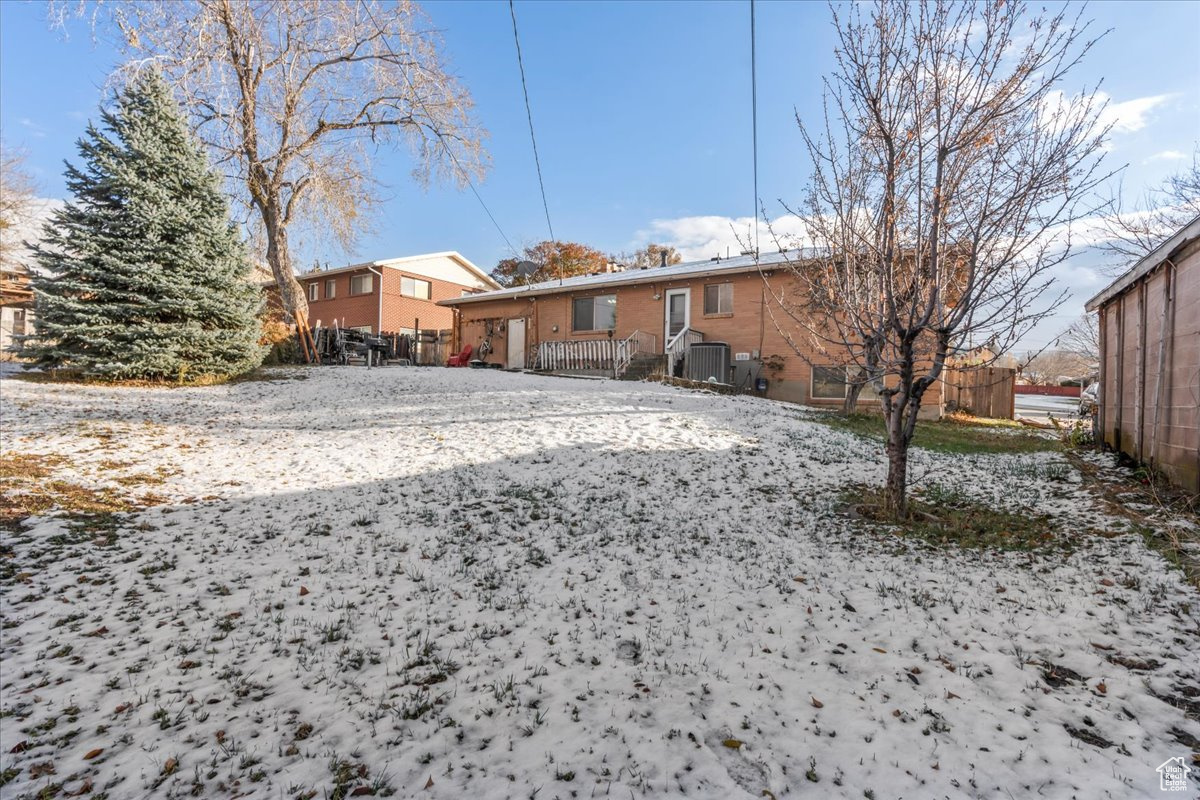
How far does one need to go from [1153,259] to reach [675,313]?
1240cm

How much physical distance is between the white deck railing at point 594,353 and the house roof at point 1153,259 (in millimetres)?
10485

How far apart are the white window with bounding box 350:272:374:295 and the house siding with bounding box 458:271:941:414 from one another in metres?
6.99

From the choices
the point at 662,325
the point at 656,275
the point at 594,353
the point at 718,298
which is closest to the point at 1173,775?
the point at 594,353

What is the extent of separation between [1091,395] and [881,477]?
13.9 metres

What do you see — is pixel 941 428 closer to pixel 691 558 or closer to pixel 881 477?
pixel 881 477

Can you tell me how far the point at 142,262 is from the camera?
36.1ft

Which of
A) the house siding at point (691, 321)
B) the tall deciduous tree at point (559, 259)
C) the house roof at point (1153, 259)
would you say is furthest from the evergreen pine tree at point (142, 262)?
the tall deciduous tree at point (559, 259)

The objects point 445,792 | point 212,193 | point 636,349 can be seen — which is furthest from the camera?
point 636,349

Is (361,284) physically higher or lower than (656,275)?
higher

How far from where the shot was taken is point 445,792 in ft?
6.97

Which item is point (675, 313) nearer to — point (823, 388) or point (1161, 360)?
point (823, 388)

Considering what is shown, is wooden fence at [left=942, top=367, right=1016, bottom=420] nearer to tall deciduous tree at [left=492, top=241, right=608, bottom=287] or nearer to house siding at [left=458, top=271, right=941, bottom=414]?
house siding at [left=458, top=271, right=941, bottom=414]

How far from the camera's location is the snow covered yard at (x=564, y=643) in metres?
2.26

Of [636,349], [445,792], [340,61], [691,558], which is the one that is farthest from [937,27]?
[340,61]
